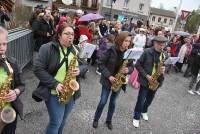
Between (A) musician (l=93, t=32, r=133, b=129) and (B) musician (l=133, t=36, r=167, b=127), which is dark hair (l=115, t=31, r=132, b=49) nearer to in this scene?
(A) musician (l=93, t=32, r=133, b=129)

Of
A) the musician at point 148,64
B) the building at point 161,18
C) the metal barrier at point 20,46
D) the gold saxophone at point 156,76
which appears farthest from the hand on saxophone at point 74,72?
the building at point 161,18

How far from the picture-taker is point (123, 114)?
7.01 metres

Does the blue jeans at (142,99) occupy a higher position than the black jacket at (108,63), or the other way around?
the black jacket at (108,63)

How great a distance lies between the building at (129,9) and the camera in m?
54.6

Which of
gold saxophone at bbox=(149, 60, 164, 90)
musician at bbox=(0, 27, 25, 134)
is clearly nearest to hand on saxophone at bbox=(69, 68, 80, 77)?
musician at bbox=(0, 27, 25, 134)

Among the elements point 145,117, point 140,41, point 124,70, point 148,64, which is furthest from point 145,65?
point 140,41

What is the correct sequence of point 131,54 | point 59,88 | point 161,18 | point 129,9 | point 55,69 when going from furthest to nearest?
1. point 161,18
2. point 129,9
3. point 131,54
4. point 55,69
5. point 59,88

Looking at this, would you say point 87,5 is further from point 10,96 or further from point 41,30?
point 10,96

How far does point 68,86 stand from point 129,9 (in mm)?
55090

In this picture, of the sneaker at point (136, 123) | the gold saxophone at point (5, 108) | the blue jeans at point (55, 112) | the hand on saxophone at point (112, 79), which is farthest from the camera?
the sneaker at point (136, 123)

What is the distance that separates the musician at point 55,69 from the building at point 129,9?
51026 mm

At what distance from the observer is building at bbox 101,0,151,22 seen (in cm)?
5456

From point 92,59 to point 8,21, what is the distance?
3336mm

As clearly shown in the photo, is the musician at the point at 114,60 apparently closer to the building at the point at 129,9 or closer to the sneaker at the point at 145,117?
the sneaker at the point at 145,117
